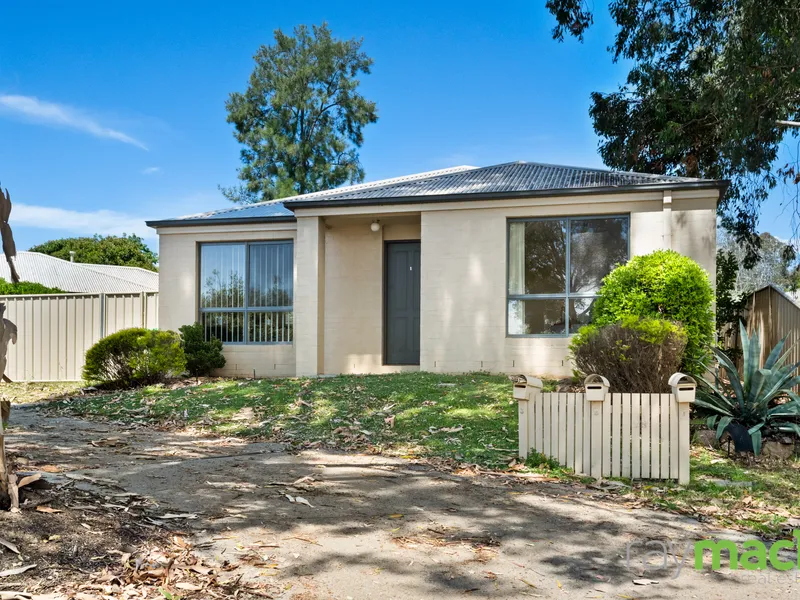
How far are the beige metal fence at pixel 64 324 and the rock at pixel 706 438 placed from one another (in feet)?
36.1

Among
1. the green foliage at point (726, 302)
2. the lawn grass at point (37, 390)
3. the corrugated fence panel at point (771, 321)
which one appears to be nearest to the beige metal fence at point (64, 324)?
the lawn grass at point (37, 390)

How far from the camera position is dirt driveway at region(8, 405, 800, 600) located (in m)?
3.61

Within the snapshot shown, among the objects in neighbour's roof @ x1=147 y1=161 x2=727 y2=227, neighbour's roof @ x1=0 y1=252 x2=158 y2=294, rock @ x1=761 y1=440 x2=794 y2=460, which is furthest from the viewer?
neighbour's roof @ x1=0 y1=252 x2=158 y2=294

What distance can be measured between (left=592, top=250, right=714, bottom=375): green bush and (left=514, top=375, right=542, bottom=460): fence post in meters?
3.33

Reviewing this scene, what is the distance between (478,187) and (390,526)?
874 cm

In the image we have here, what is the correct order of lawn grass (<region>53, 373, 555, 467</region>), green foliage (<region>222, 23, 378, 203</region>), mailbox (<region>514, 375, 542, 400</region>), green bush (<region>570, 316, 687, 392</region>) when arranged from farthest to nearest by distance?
green foliage (<region>222, 23, 378, 203</region>) → green bush (<region>570, 316, 687, 392</region>) → lawn grass (<region>53, 373, 555, 467</region>) → mailbox (<region>514, 375, 542, 400</region>)

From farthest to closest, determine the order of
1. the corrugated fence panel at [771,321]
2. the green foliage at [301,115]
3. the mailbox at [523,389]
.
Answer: the green foliage at [301,115] < the corrugated fence panel at [771,321] < the mailbox at [523,389]

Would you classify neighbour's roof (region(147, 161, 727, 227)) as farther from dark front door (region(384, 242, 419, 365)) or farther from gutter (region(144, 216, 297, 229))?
dark front door (region(384, 242, 419, 365))

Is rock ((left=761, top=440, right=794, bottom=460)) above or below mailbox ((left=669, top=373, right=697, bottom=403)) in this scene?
below

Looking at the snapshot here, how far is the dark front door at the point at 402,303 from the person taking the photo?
1322 cm

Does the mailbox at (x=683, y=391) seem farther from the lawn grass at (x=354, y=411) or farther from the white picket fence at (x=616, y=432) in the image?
→ the lawn grass at (x=354, y=411)

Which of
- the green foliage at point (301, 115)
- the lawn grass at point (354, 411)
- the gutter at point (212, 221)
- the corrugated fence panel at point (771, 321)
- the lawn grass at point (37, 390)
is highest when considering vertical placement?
the green foliage at point (301, 115)

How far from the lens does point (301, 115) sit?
31.5 metres

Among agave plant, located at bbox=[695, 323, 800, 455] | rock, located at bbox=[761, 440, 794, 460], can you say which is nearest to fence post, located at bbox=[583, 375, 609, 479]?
agave plant, located at bbox=[695, 323, 800, 455]
